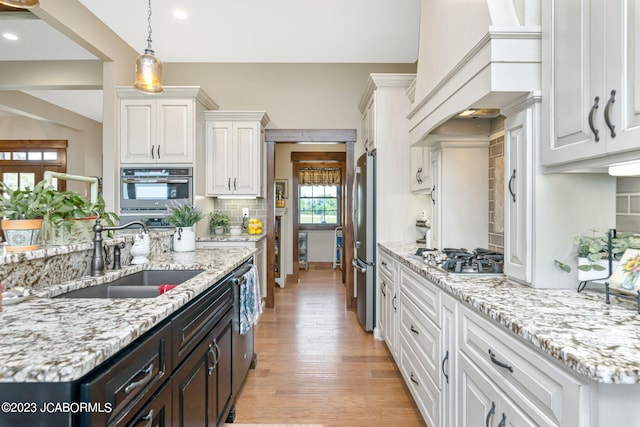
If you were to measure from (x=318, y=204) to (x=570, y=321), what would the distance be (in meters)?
7.06

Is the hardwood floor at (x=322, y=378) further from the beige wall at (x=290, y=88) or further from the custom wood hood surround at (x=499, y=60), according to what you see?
the beige wall at (x=290, y=88)

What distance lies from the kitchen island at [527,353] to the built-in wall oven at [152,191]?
2.85m

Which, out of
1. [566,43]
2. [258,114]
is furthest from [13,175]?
[566,43]

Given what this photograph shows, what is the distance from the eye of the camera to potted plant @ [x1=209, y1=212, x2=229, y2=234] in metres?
4.41

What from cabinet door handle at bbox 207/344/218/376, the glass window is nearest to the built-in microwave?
cabinet door handle at bbox 207/344/218/376

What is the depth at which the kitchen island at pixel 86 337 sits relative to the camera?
2.46 ft

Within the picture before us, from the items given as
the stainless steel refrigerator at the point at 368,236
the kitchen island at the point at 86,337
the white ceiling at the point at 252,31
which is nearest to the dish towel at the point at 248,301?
the kitchen island at the point at 86,337

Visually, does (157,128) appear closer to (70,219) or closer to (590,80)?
(70,219)

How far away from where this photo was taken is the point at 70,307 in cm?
120

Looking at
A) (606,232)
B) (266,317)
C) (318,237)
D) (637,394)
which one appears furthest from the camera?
(318,237)

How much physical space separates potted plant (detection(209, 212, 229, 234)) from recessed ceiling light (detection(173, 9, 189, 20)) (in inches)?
86.0

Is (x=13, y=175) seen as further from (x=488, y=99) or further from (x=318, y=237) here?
(x=488, y=99)

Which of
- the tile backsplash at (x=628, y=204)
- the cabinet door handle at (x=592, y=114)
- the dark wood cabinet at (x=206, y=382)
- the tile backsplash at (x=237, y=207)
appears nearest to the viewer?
the cabinet door handle at (x=592, y=114)

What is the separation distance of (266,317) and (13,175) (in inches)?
245
